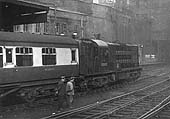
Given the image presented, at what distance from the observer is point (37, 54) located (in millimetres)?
14719

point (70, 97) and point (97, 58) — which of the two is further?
point (97, 58)

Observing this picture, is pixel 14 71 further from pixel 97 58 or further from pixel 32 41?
pixel 97 58

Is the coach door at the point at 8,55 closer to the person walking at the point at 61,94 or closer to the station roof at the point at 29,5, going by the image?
the person walking at the point at 61,94

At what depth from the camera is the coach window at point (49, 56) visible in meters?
15.2

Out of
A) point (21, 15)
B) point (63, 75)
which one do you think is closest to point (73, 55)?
point (63, 75)

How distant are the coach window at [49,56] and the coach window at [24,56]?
970mm

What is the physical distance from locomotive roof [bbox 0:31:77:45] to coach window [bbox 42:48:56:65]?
417mm

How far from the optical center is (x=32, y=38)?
14516 millimetres

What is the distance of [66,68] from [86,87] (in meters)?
2.65

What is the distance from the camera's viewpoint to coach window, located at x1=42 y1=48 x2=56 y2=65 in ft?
49.7

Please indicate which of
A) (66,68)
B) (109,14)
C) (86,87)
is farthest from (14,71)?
(109,14)

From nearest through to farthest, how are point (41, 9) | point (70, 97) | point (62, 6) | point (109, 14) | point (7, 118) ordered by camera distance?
point (7, 118) → point (70, 97) → point (41, 9) → point (62, 6) → point (109, 14)

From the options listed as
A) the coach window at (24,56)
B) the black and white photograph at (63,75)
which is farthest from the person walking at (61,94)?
the coach window at (24,56)

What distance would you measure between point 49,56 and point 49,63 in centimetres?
37
